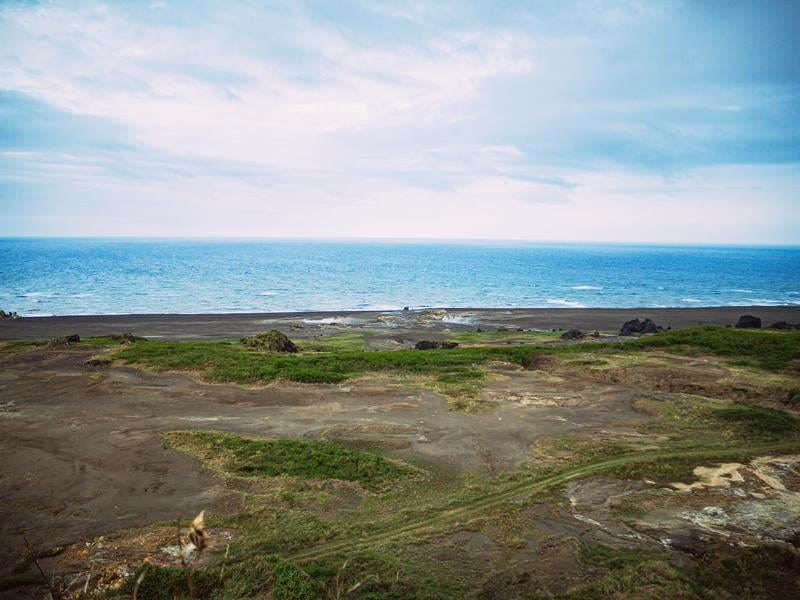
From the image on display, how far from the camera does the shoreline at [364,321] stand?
58.0 m

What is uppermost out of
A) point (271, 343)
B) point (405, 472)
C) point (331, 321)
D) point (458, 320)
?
point (271, 343)

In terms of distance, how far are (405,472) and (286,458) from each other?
14.1ft

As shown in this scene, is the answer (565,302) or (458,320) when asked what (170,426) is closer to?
(458,320)

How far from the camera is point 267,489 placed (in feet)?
49.1

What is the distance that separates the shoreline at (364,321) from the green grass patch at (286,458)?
3683cm

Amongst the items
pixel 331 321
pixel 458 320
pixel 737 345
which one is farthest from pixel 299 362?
pixel 458 320

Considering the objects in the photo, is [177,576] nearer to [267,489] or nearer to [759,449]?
[267,489]

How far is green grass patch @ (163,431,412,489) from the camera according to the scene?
16.0 metres

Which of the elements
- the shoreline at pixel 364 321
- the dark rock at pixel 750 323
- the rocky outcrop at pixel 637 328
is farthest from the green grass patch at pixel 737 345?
the shoreline at pixel 364 321

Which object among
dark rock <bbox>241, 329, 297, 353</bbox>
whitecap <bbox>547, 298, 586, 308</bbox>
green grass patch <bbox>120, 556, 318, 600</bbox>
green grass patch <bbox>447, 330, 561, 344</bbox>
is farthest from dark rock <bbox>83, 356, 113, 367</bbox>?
whitecap <bbox>547, 298, 586, 308</bbox>

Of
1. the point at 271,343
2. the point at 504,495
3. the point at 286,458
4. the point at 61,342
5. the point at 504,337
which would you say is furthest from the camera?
the point at 504,337

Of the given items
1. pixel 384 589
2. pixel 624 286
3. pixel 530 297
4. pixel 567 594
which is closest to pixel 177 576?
pixel 384 589

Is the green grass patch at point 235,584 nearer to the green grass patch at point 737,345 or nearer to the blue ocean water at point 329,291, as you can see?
the green grass patch at point 737,345

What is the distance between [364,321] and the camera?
217 ft
